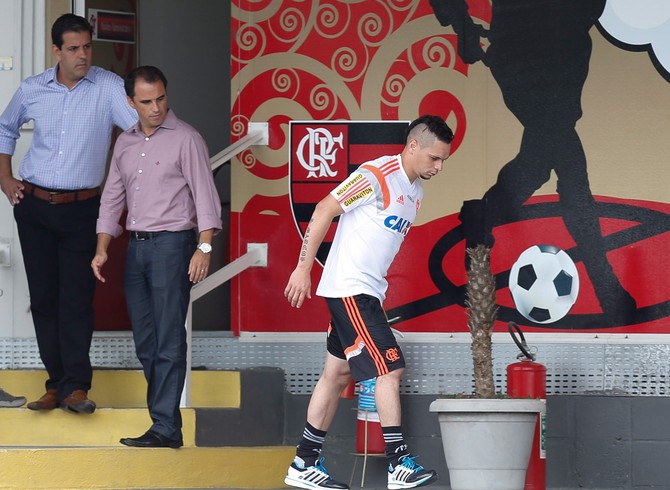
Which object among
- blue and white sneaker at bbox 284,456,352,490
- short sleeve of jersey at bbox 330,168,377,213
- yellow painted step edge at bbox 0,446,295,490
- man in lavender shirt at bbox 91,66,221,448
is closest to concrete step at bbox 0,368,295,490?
yellow painted step edge at bbox 0,446,295,490

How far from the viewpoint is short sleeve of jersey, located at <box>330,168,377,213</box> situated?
609 cm

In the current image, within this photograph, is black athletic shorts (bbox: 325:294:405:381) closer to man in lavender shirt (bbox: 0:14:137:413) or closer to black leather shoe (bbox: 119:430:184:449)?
black leather shoe (bbox: 119:430:184:449)

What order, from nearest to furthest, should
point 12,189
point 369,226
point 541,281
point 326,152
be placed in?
1. point 369,226
2. point 12,189
3. point 541,281
4. point 326,152

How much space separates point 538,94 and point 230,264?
2.08m

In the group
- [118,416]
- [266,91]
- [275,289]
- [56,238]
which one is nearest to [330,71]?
[266,91]

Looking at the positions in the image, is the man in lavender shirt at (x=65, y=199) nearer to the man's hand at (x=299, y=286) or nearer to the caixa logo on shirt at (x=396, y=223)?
the man's hand at (x=299, y=286)

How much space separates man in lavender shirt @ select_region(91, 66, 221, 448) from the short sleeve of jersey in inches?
33.4

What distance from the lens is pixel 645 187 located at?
292 inches

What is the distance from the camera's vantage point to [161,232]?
6676mm

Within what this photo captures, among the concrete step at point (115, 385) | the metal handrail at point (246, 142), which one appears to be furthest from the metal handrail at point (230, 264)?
the concrete step at point (115, 385)

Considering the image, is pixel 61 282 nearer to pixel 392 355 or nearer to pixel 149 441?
pixel 149 441

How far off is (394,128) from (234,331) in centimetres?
156

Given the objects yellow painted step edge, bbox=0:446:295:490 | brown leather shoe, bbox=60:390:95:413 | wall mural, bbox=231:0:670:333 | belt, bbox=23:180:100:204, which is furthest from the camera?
wall mural, bbox=231:0:670:333

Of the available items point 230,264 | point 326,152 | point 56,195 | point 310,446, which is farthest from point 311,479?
point 326,152
